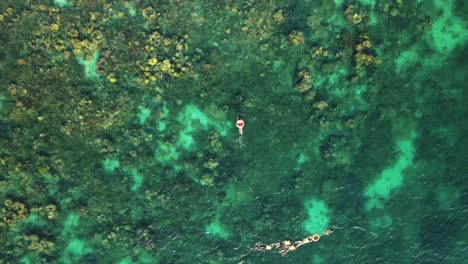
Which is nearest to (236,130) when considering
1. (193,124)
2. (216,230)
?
(193,124)

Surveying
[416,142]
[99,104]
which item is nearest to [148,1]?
[99,104]

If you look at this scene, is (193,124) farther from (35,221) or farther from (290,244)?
(35,221)

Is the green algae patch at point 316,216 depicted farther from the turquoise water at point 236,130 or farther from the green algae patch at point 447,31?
the green algae patch at point 447,31

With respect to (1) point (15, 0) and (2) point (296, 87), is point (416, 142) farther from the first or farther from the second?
(1) point (15, 0)

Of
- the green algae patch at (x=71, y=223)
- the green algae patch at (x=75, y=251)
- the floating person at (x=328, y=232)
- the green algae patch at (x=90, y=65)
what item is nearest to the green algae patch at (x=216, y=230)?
the floating person at (x=328, y=232)

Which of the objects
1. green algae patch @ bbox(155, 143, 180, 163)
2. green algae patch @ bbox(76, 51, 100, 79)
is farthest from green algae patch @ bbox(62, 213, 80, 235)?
green algae patch @ bbox(76, 51, 100, 79)

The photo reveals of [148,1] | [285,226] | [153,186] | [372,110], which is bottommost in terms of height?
[285,226]

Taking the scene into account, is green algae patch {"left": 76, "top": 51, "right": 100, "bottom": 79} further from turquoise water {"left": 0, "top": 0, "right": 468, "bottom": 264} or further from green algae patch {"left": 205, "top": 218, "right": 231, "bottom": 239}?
green algae patch {"left": 205, "top": 218, "right": 231, "bottom": 239}
